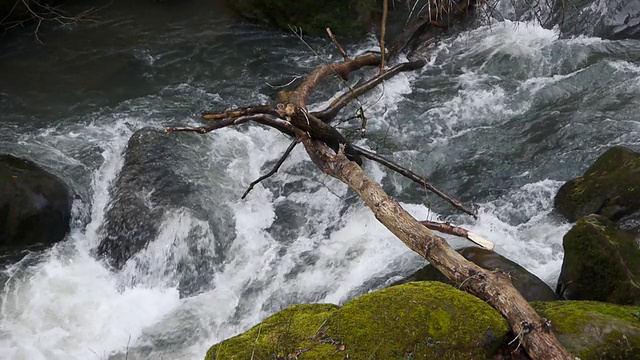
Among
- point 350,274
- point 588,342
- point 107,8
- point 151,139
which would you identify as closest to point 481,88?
point 350,274

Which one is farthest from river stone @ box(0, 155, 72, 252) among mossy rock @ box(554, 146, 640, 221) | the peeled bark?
mossy rock @ box(554, 146, 640, 221)

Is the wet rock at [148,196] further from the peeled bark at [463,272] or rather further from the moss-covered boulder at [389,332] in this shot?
the moss-covered boulder at [389,332]

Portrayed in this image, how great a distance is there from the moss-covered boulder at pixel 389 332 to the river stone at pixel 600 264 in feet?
5.44

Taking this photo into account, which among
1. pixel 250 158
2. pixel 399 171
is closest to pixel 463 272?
pixel 399 171

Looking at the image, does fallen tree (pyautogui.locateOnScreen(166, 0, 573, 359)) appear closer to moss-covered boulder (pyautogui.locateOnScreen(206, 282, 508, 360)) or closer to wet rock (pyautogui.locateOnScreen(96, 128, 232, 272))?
moss-covered boulder (pyautogui.locateOnScreen(206, 282, 508, 360))

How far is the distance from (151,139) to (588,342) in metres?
5.50

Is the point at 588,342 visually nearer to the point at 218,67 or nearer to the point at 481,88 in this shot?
the point at 481,88

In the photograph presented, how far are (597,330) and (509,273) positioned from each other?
53.9 inches

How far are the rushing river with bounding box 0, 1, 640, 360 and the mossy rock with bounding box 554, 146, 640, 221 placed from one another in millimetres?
216

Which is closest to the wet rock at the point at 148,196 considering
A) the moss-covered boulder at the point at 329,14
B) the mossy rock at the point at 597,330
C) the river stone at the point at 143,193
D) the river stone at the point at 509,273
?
the river stone at the point at 143,193

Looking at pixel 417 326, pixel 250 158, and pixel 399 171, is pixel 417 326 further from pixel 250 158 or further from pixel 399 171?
pixel 250 158

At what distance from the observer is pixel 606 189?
6582 millimetres

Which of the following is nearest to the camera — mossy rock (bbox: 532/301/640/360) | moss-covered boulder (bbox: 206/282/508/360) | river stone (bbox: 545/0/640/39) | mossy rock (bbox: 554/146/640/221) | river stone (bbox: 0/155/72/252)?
moss-covered boulder (bbox: 206/282/508/360)

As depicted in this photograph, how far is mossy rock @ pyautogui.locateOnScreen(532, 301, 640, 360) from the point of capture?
389 centimetres
